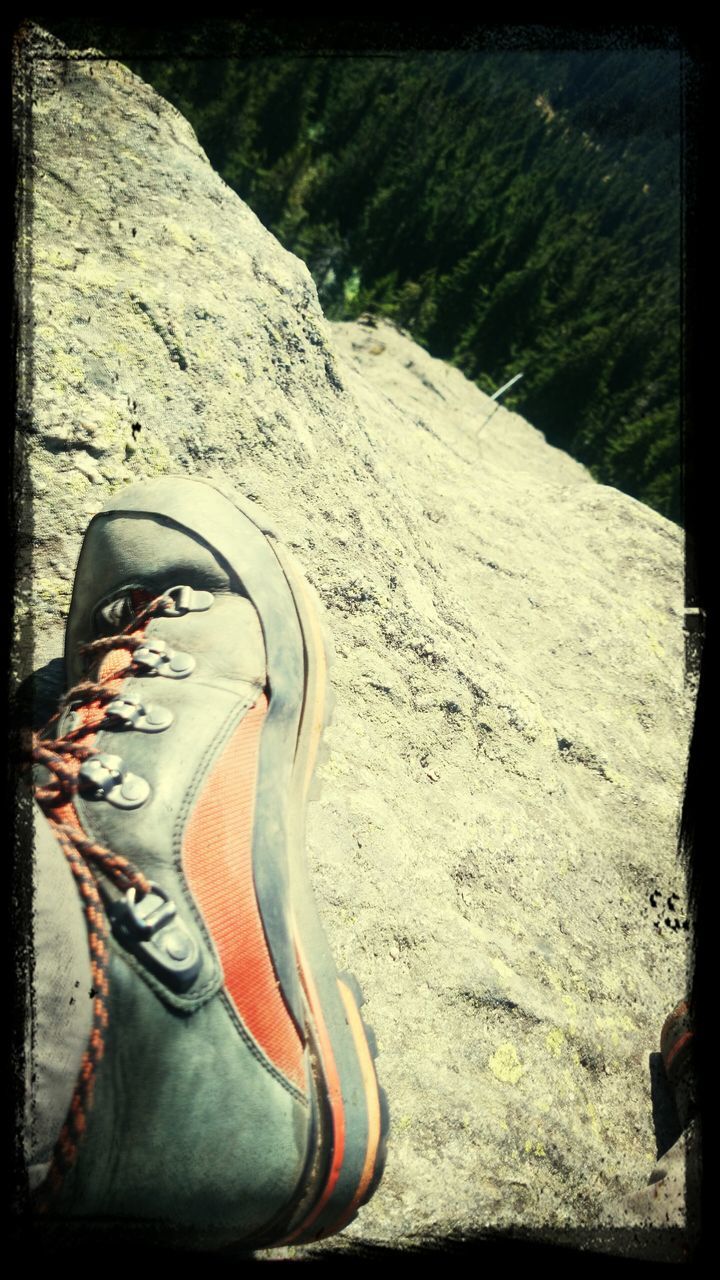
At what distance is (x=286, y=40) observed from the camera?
1.93 meters

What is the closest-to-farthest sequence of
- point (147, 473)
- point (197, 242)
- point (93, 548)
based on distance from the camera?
point (93, 548) → point (147, 473) → point (197, 242)

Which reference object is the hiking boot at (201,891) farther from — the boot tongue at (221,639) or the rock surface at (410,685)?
the rock surface at (410,685)

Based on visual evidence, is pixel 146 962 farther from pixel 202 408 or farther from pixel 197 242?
pixel 197 242

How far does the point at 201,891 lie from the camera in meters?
1.33

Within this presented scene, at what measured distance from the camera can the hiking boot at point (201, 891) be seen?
3.63 feet

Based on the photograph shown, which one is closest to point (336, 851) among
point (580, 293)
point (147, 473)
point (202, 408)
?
point (147, 473)

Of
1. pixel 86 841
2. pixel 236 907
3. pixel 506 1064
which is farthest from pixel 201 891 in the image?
pixel 506 1064

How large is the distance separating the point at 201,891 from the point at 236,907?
84 millimetres

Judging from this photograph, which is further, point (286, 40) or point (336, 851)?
point (286, 40)

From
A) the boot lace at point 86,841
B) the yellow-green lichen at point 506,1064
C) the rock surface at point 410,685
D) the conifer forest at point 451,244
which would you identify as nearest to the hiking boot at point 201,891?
the boot lace at point 86,841

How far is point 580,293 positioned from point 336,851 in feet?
56.8

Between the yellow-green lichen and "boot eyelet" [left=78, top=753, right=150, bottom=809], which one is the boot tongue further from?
the yellow-green lichen

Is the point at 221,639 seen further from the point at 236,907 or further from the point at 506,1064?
the point at 506,1064

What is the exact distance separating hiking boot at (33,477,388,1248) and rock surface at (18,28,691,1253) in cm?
22
